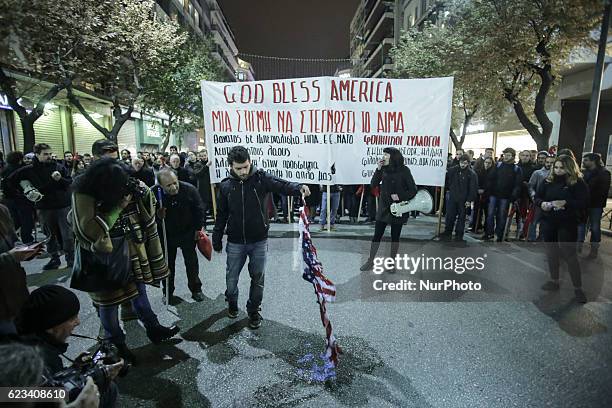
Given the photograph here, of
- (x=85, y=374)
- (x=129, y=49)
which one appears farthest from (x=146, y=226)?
(x=129, y=49)

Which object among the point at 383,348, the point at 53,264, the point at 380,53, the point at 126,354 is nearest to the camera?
the point at 126,354

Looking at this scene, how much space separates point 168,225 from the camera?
4539 millimetres

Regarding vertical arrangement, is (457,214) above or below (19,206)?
below

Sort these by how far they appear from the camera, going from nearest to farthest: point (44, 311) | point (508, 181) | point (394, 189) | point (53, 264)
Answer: point (44, 311) → point (394, 189) → point (53, 264) → point (508, 181)

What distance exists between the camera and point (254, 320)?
3.97 meters

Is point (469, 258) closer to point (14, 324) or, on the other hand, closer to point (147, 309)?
point (147, 309)

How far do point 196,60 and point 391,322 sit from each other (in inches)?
923

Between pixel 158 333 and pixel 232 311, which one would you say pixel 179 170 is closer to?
pixel 232 311

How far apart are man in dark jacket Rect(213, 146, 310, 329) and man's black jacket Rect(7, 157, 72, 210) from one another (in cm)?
356

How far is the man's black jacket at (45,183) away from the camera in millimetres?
5820

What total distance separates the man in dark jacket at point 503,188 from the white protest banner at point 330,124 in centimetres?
151

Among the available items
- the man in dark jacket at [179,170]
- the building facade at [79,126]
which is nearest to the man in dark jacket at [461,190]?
the man in dark jacket at [179,170]

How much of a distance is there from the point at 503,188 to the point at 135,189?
6.99 meters

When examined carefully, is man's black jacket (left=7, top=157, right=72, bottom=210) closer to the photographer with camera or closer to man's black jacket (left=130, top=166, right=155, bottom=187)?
man's black jacket (left=130, top=166, right=155, bottom=187)
